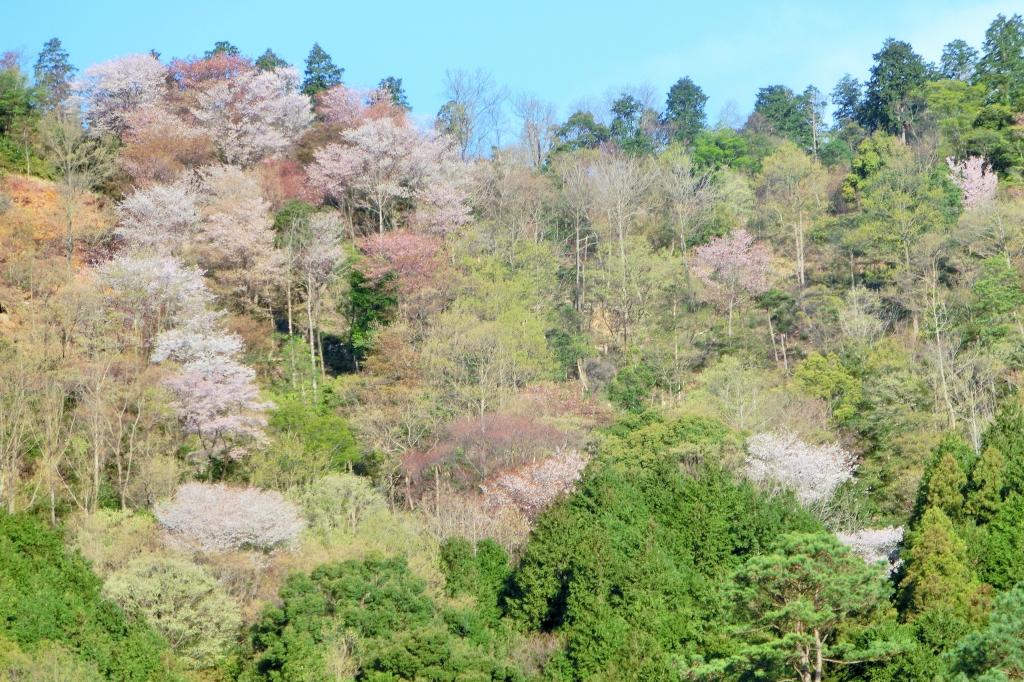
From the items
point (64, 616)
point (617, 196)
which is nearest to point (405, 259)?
point (617, 196)

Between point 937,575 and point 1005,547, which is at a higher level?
point 1005,547

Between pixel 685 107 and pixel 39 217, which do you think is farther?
pixel 685 107

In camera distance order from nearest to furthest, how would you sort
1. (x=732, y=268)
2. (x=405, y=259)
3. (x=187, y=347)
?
1. (x=187, y=347)
2. (x=405, y=259)
3. (x=732, y=268)

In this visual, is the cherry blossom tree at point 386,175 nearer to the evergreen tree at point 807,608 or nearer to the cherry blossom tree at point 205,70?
the cherry blossom tree at point 205,70

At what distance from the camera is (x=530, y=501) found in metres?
37.8

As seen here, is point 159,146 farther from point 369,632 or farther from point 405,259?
point 369,632

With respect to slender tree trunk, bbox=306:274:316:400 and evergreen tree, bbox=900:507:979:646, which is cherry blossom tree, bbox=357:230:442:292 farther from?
evergreen tree, bbox=900:507:979:646

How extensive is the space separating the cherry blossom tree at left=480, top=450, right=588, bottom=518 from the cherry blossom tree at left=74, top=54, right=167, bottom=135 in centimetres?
2719

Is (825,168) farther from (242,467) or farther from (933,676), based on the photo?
(933,676)

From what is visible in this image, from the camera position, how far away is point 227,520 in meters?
33.5

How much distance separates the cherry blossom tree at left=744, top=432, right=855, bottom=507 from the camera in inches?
1487

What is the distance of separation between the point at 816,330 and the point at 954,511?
17550 mm

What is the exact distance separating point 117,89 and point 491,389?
2439cm

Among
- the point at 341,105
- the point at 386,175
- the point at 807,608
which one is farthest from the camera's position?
the point at 341,105
